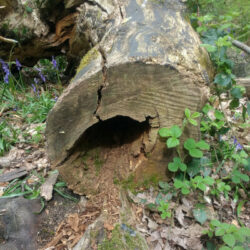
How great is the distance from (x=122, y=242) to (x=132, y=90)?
99 cm

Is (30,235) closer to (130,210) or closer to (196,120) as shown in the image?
(130,210)

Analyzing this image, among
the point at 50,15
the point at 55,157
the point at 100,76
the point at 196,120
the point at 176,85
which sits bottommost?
the point at 55,157

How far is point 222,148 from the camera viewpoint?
2287 millimetres

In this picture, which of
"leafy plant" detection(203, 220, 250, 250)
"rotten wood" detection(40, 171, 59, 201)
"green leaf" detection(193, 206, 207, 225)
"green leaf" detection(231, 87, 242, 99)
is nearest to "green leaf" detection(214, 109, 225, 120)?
"green leaf" detection(231, 87, 242, 99)

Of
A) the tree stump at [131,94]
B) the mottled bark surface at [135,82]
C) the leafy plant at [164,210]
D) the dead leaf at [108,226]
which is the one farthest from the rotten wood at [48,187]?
the leafy plant at [164,210]

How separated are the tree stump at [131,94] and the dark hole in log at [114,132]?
0.5 inches

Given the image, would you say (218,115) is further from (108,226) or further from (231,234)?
(108,226)

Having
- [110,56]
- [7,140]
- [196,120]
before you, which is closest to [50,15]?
[7,140]

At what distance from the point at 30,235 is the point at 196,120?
1443 millimetres

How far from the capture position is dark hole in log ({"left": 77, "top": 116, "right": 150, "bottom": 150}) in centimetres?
205

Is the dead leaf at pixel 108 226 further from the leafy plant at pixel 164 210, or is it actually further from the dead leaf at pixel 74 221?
the leafy plant at pixel 164 210

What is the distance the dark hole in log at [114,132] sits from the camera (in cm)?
205

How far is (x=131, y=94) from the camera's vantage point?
1604 millimetres

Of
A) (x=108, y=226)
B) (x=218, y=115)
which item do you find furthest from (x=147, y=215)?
(x=218, y=115)
